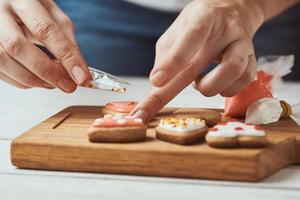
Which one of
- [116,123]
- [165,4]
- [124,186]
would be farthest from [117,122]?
[165,4]

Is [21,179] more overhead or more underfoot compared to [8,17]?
more underfoot

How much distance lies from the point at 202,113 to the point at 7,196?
389 millimetres

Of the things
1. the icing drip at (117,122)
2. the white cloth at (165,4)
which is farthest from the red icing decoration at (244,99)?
the white cloth at (165,4)

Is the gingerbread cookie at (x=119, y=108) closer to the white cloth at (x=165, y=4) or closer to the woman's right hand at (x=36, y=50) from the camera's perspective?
the woman's right hand at (x=36, y=50)

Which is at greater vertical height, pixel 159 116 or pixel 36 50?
pixel 36 50

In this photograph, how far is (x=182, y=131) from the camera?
1009 mm

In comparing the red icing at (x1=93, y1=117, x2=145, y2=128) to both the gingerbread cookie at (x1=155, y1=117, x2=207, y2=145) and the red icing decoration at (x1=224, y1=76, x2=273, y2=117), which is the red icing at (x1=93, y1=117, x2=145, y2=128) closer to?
the gingerbread cookie at (x1=155, y1=117, x2=207, y2=145)

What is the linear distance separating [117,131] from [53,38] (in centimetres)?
30

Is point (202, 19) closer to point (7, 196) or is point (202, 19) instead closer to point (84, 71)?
point (84, 71)

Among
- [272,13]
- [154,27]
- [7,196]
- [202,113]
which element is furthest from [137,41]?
[7,196]

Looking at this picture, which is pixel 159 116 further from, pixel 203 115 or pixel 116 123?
pixel 116 123

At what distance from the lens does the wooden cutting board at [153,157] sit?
0.96 metres

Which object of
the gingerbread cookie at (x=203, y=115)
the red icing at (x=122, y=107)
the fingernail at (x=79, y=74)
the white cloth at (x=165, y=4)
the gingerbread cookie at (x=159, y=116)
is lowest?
the gingerbread cookie at (x=159, y=116)

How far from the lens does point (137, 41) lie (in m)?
1.84
